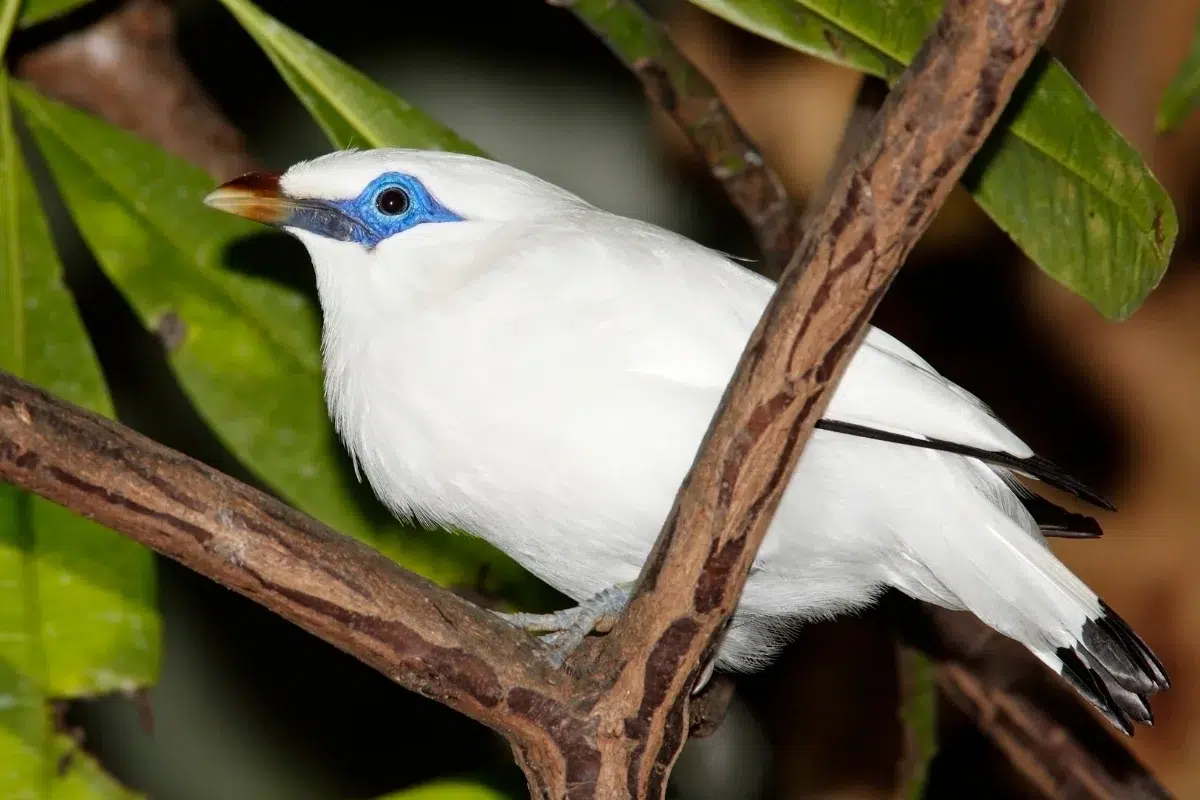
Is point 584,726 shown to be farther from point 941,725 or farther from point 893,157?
point 941,725

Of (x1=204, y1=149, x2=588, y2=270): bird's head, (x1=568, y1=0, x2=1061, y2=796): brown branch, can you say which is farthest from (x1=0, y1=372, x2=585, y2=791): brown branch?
(x1=204, y1=149, x2=588, y2=270): bird's head

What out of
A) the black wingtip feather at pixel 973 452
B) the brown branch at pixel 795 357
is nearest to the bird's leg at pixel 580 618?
the brown branch at pixel 795 357

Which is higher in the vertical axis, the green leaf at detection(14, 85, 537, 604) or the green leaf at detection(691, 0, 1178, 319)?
the green leaf at detection(691, 0, 1178, 319)

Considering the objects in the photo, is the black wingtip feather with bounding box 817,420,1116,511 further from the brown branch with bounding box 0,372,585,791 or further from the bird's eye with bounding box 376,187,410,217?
the bird's eye with bounding box 376,187,410,217

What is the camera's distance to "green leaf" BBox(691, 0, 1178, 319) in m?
2.78

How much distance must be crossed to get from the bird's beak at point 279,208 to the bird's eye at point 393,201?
2.5 inches

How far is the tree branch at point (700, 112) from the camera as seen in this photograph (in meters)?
3.33

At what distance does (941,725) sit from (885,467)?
3.12m

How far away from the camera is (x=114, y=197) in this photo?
3203mm

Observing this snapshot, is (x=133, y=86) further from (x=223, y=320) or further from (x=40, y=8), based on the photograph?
(x=223, y=320)

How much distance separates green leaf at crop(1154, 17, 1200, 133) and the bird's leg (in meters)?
1.34

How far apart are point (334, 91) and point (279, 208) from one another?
612 millimetres

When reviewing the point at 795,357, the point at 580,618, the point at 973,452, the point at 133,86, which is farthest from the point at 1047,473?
the point at 133,86

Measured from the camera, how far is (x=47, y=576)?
2.79 m
